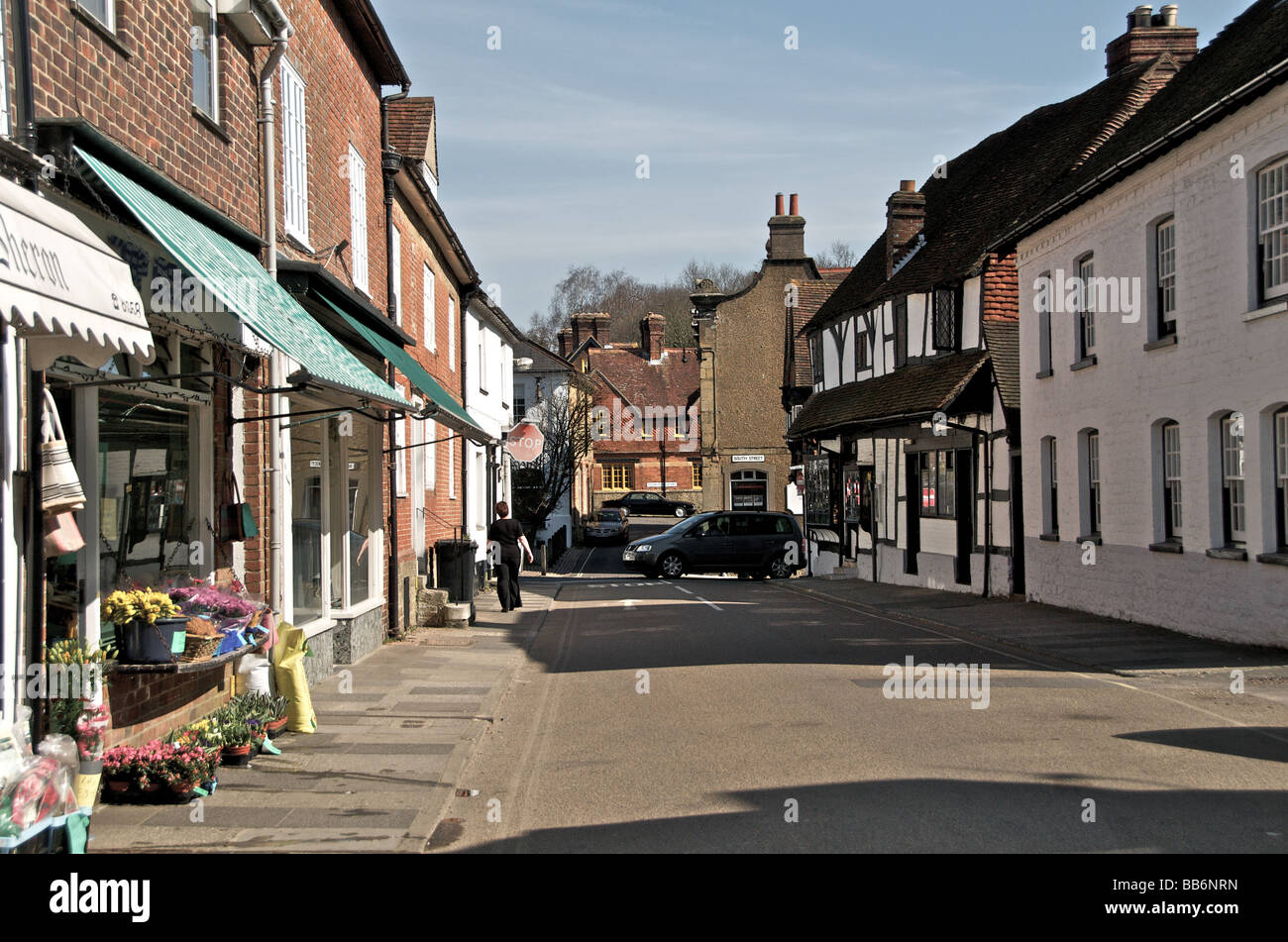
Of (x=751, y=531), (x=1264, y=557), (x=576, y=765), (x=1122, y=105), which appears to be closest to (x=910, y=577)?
(x=751, y=531)

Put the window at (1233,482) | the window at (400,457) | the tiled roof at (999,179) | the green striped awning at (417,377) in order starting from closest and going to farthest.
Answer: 1. the green striped awning at (417,377)
2. the window at (1233,482)
3. the window at (400,457)
4. the tiled roof at (999,179)

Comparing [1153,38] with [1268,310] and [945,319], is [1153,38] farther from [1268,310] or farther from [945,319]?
[1268,310]

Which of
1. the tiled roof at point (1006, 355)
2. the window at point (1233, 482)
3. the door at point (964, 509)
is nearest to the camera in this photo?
the window at point (1233, 482)

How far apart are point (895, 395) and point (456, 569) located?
1085 centimetres

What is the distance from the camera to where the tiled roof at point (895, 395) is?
2200cm

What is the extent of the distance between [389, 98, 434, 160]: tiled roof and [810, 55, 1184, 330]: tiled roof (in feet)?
33.0

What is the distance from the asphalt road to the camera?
614 centimetres

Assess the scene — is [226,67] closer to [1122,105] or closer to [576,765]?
[576,765]

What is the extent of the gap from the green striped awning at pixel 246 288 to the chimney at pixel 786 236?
133 ft

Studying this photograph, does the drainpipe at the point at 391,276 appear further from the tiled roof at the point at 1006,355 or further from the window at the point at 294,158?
the tiled roof at the point at 1006,355

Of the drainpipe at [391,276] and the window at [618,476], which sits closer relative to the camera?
the drainpipe at [391,276]

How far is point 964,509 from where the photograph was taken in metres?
22.9

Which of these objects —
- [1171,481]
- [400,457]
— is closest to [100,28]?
[400,457]

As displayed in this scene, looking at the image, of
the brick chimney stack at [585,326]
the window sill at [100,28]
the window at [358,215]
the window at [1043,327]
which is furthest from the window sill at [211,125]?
the brick chimney stack at [585,326]
